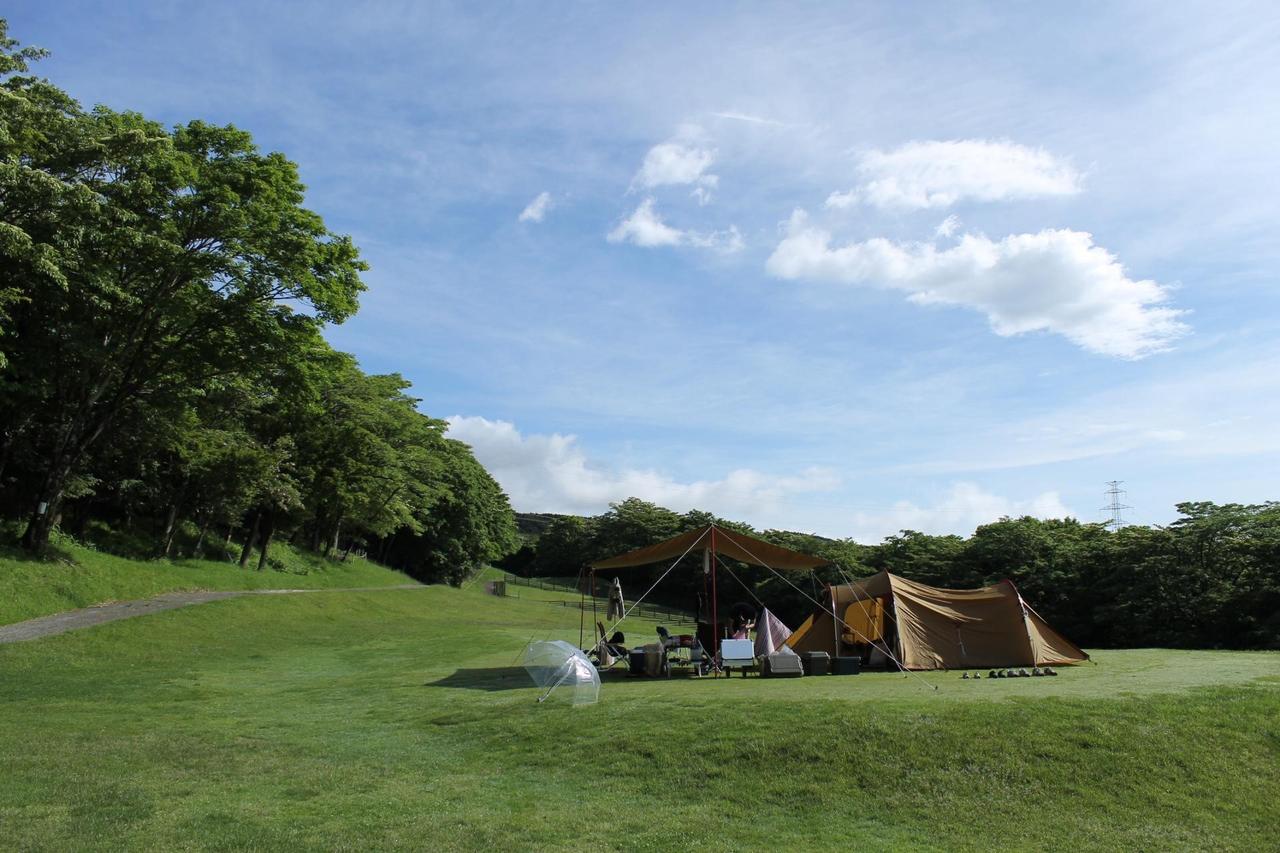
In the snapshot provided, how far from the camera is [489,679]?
1558 cm

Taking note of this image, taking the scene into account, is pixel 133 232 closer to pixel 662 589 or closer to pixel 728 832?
pixel 728 832

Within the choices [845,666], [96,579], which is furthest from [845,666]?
[96,579]

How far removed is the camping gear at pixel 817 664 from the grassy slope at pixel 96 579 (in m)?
19.0

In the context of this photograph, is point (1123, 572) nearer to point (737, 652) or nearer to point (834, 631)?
point (834, 631)

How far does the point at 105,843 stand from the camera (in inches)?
248

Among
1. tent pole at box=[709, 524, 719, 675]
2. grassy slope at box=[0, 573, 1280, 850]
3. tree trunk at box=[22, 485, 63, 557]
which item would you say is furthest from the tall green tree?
tent pole at box=[709, 524, 719, 675]

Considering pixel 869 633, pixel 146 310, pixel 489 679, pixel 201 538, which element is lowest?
pixel 489 679

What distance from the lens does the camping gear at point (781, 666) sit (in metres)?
14.8

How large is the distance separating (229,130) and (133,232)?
4943mm

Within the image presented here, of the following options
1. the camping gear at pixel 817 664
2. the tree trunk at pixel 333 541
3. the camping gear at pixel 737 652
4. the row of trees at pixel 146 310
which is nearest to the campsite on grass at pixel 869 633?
the camping gear at pixel 817 664

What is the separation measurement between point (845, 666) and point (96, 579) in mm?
23059

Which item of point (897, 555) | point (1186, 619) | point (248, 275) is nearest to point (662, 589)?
point (897, 555)

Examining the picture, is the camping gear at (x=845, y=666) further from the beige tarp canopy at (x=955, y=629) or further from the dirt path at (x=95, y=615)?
the dirt path at (x=95, y=615)

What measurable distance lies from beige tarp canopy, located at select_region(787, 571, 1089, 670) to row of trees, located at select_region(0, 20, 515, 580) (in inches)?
729
